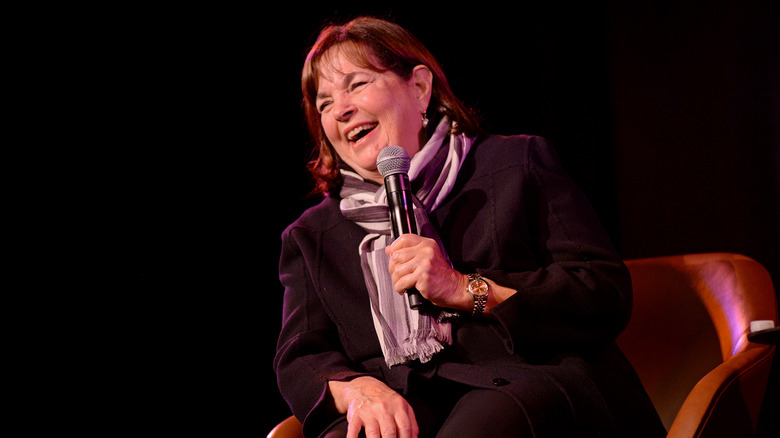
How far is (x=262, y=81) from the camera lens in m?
2.47

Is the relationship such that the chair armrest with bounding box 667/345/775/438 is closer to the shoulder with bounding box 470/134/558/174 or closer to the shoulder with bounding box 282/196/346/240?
the shoulder with bounding box 470/134/558/174

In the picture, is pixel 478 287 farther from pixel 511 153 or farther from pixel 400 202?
pixel 511 153

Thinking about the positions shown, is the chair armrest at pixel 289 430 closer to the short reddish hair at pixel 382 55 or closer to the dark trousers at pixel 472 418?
Result: the dark trousers at pixel 472 418

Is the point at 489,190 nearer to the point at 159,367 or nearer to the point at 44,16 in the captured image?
the point at 159,367

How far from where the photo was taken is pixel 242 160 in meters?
2.42

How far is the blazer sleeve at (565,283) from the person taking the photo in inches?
50.0

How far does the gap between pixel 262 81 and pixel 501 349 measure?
4.98ft

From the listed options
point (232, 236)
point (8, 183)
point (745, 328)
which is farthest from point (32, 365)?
point (745, 328)

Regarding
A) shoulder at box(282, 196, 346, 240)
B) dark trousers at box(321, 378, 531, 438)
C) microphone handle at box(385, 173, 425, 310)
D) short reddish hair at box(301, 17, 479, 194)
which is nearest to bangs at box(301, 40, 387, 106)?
short reddish hair at box(301, 17, 479, 194)

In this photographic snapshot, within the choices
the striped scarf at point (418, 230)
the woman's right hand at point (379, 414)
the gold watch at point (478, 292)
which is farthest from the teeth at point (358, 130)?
the woman's right hand at point (379, 414)

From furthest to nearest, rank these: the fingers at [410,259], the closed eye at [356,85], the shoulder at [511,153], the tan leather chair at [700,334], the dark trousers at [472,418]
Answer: the closed eye at [356,85], the shoulder at [511,153], the tan leather chair at [700,334], the fingers at [410,259], the dark trousers at [472,418]

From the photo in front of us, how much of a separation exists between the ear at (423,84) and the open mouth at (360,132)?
0.15 metres

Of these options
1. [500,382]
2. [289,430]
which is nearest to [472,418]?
[500,382]

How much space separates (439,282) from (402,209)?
15cm
